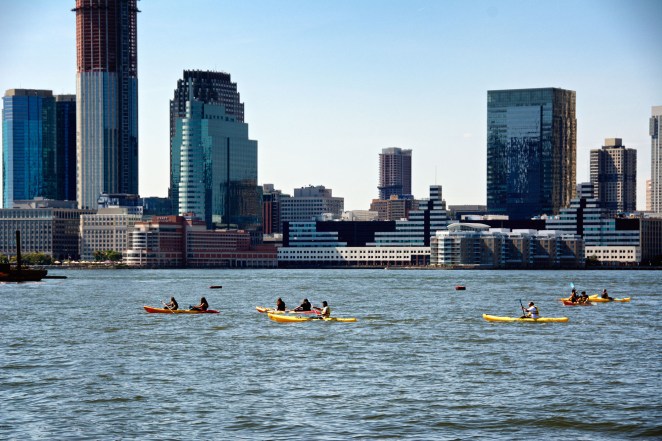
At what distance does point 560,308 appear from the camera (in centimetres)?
11762

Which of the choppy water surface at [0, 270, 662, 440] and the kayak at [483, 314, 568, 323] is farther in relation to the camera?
the kayak at [483, 314, 568, 323]

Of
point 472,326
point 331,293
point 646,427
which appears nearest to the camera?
point 646,427

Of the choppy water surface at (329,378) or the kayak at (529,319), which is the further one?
the kayak at (529,319)

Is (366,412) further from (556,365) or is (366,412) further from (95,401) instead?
(556,365)

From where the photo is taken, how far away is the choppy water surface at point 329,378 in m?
49.0

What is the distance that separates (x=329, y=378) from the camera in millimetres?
61062

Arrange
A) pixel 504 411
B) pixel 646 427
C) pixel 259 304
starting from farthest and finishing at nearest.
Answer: pixel 259 304 → pixel 504 411 → pixel 646 427

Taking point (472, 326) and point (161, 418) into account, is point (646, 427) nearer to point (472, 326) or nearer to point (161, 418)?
point (161, 418)

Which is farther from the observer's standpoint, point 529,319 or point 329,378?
point 529,319

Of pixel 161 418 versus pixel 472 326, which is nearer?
pixel 161 418

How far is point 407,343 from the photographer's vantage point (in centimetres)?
7862

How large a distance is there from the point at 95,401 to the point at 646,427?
79.5 ft

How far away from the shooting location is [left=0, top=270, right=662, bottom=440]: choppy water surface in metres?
49.0

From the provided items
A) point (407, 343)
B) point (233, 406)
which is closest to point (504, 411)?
point (233, 406)
